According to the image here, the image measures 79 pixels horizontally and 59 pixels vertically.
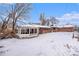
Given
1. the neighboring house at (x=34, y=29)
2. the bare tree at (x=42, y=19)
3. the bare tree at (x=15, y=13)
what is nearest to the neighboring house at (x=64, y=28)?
the neighboring house at (x=34, y=29)

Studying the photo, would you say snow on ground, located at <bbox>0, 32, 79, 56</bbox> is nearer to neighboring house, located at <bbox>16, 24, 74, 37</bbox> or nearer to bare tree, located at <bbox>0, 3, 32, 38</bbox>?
neighboring house, located at <bbox>16, 24, 74, 37</bbox>

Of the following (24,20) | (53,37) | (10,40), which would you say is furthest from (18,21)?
(53,37)

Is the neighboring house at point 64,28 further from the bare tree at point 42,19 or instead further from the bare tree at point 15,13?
the bare tree at point 15,13

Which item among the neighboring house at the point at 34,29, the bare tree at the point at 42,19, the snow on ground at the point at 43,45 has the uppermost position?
the bare tree at the point at 42,19

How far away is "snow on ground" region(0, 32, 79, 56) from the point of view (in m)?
2.57

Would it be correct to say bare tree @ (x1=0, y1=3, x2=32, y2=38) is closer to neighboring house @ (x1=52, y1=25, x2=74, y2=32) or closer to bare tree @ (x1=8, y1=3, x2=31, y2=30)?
bare tree @ (x1=8, y1=3, x2=31, y2=30)

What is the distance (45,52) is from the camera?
2.58 meters

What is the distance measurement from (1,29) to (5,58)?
320 millimetres

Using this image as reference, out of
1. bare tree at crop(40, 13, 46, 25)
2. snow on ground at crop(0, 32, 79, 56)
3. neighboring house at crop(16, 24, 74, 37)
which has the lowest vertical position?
snow on ground at crop(0, 32, 79, 56)

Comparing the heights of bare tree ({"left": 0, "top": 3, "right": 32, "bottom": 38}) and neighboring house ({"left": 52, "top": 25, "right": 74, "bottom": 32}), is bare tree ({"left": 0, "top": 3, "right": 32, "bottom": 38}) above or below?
above

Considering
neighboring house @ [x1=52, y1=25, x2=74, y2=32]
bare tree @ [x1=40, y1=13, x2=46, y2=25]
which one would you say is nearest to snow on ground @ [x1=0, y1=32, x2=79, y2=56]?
neighboring house @ [x1=52, y1=25, x2=74, y2=32]

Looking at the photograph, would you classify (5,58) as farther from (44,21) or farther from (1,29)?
(44,21)

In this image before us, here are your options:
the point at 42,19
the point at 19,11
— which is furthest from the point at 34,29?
the point at 19,11

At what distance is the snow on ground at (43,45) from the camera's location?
2.57m
